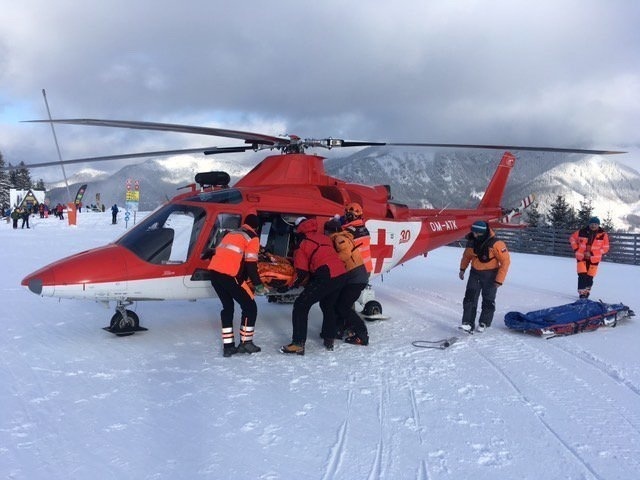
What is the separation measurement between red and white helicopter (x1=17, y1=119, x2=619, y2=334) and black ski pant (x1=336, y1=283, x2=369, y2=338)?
126cm

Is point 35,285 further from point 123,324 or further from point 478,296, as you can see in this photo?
point 478,296

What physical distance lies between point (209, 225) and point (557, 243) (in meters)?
21.9

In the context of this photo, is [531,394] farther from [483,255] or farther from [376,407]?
[483,255]

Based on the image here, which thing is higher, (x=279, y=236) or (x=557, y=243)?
(x=279, y=236)

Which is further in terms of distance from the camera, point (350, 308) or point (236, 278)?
point (350, 308)

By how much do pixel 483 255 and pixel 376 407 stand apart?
11.8ft

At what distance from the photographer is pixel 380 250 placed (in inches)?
→ 321

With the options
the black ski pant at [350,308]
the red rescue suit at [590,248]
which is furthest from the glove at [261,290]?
the red rescue suit at [590,248]

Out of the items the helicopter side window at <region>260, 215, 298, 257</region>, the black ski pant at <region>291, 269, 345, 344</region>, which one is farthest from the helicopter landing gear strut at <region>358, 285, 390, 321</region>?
the black ski pant at <region>291, 269, 345, 344</region>

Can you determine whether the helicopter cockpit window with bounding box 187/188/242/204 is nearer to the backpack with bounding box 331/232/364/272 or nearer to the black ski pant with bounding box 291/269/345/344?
the backpack with bounding box 331/232/364/272

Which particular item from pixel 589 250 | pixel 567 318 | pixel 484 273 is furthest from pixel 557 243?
pixel 484 273

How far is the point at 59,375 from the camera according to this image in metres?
4.99

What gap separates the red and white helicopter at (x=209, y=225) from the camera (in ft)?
19.4

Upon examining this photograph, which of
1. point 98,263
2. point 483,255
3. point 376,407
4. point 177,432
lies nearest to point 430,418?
point 376,407
